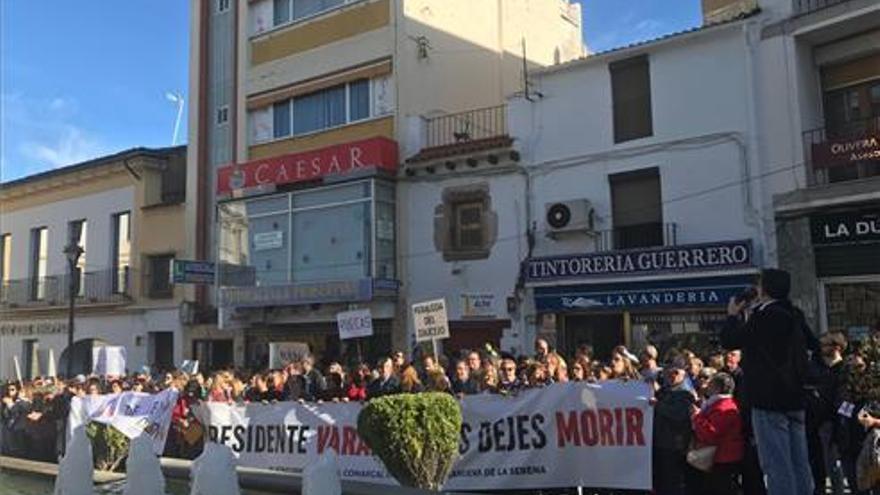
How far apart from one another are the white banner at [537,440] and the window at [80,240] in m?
20.1

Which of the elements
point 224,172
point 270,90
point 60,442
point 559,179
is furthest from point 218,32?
point 60,442

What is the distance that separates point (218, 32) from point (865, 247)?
1859 centimetres

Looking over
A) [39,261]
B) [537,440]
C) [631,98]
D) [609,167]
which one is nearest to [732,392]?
[537,440]

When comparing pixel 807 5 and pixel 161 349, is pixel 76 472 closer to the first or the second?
pixel 807 5

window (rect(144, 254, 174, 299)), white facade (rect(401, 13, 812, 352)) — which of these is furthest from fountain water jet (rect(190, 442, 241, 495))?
window (rect(144, 254, 174, 299))

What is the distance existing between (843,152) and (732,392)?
29.6 feet

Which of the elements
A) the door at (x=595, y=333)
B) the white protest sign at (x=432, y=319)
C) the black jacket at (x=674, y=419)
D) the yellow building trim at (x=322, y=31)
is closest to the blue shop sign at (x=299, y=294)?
the door at (x=595, y=333)

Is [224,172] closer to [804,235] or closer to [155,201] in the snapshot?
[155,201]

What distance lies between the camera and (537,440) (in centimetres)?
951

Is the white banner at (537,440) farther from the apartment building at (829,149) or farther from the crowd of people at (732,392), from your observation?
the apartment building at (829,149)

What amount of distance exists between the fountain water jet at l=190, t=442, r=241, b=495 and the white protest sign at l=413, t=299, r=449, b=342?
678 cm

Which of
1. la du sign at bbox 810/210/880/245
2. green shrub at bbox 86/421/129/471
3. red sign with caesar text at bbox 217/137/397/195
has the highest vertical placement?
red sign with caesar text at bbox 217/137/397/195

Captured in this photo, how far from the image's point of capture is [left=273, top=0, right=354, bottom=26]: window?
23.4 m

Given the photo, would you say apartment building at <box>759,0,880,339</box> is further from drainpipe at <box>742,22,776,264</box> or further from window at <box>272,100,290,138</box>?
window at <box>272,100,290,138</box>
